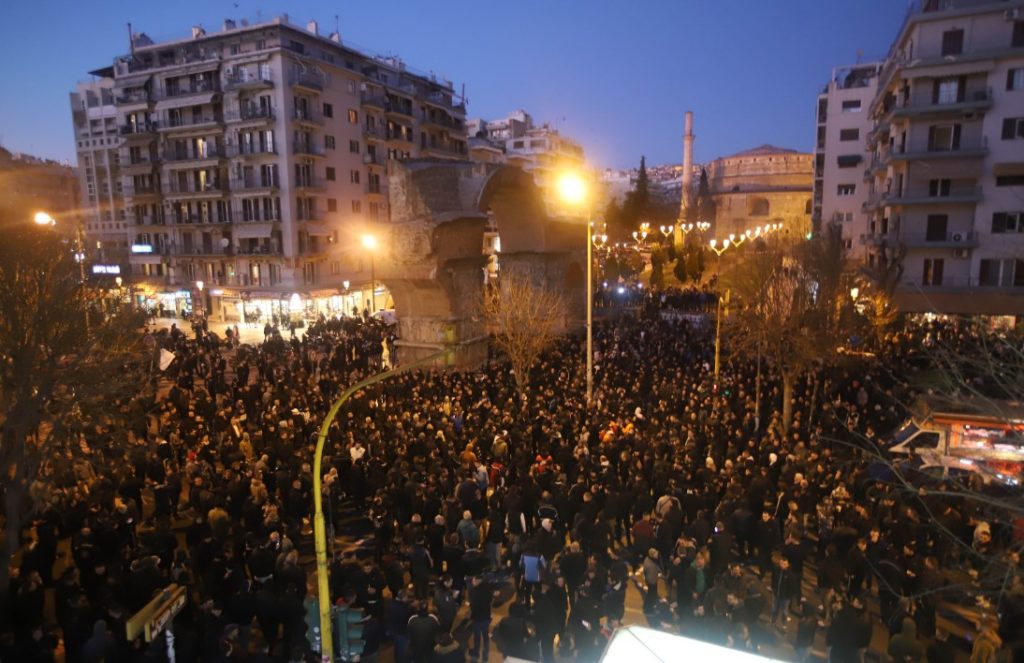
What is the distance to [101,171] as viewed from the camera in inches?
2234

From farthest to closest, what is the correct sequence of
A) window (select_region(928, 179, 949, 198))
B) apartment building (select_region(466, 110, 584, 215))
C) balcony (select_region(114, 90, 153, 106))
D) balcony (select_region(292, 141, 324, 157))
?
1. apartment building (select_region(466, 110, 584, 215))
2. balcony (select_region(114, 90, 153, 106))
3. balcony (select_region(292, 141, 324, 157))
4. window (select_region(928, 179, 949, 198))

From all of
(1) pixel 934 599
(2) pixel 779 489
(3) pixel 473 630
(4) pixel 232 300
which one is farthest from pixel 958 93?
(4) pixel 232 300

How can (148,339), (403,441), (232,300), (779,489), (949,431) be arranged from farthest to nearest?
1. (232,300)
2. (148,339)
3. (403,441)
4. (949,431)
5. (779,489)

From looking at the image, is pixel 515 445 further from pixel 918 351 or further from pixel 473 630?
pixel 918 351

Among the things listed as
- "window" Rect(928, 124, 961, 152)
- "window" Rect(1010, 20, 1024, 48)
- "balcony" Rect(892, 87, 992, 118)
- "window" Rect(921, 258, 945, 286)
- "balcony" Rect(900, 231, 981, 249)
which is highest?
"window" Rect(1010, 20, 1024, 48)

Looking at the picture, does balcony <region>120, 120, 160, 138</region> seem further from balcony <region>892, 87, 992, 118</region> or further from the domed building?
the domed building

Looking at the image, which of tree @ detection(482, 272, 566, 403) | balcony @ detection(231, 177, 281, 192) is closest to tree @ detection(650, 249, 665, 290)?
tree @ detection(482, 272, 566, 403)

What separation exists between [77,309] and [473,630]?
10.6 m

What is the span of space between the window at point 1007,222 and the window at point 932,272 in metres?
2.69

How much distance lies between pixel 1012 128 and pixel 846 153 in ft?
74.2

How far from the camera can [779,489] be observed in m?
12.5

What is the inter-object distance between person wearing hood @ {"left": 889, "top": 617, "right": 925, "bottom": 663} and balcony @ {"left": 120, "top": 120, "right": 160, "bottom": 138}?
48925 millimetres

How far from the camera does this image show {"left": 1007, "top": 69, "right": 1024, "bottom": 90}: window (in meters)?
29.5

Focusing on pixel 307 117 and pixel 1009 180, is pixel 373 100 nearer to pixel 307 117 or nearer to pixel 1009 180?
pixel 307 117
